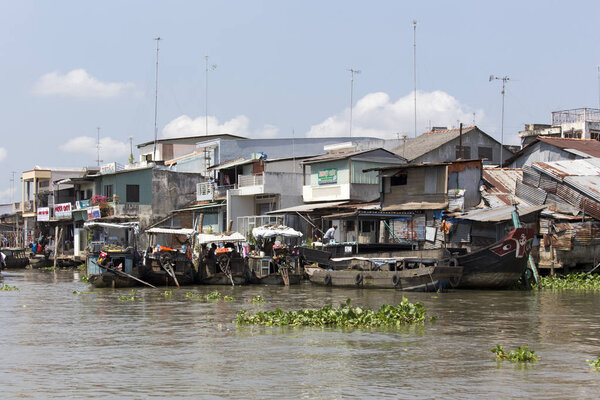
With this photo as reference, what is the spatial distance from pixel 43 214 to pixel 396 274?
36.6 meters

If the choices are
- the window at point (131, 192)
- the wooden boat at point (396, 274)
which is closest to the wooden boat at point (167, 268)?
the wooden boat at point (396, 274)

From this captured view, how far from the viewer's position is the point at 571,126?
45.4m

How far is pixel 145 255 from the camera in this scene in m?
31.7

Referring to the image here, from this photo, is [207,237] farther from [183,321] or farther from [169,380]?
[169,380]

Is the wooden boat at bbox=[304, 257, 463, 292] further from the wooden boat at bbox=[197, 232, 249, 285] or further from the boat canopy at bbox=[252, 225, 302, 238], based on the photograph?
the boat canopy at bbox=[252, 225, 302, 238]

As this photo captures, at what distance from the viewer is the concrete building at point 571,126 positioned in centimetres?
4497

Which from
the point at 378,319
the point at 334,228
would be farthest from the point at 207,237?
the point at 378,319

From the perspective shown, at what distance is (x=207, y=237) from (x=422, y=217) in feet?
29.7

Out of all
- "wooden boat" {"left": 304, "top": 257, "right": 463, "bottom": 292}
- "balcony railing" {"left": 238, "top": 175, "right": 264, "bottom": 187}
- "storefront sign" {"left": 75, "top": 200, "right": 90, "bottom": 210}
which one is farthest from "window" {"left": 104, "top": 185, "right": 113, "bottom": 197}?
"wooden boat" {"left": 304, "top": 257, "right": 463, "bottom": 292}

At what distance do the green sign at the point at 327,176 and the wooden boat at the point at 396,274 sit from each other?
31.3 ft

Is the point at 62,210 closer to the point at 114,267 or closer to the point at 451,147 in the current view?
the point at 114,267

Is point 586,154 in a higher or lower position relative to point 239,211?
higher

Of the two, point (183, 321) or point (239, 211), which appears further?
point (239, 211)

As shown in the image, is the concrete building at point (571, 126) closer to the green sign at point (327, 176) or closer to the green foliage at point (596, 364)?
the green sign at point (327, 176)
